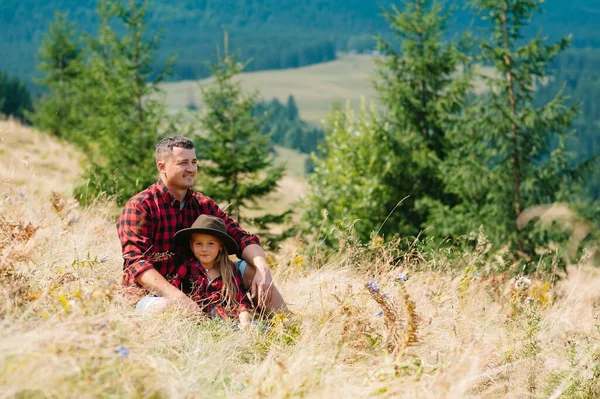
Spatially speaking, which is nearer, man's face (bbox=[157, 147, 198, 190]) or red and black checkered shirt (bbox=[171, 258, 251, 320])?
red and black checkered shirt (bbox=[171, 258, 251, 320])

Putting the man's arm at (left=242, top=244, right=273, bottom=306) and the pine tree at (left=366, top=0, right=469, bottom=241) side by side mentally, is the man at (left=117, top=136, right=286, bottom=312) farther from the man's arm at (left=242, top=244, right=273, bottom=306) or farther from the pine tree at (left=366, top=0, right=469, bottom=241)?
the pine tree at (left=366, top=0, right=469, bottom=241)

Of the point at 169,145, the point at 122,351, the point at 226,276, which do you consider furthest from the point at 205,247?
the point at 122,351

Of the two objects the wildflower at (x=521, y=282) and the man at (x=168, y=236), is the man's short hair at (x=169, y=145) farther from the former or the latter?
the wildflower at (x=521, y=282)

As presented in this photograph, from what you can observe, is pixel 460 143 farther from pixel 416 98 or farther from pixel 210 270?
pixel 210 270

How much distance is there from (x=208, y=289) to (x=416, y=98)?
469 inches

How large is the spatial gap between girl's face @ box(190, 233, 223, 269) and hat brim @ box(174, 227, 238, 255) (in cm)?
4

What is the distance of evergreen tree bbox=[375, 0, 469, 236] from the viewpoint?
15156 mm

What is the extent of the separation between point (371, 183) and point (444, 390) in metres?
12.7

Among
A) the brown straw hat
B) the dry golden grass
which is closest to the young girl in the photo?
the brown straw hat

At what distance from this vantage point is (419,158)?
15.0 m

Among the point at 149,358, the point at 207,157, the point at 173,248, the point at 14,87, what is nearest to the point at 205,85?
the point at 207,157

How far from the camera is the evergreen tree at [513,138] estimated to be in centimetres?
1295

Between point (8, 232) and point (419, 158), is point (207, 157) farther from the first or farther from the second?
point (8, 232)

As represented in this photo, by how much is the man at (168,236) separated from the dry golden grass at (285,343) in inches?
7.7
